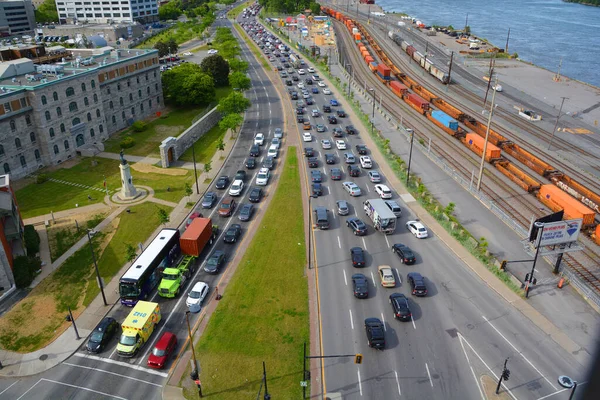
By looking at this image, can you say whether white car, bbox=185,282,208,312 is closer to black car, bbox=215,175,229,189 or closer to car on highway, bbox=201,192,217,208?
car on highway, bbox=201,192,217,208

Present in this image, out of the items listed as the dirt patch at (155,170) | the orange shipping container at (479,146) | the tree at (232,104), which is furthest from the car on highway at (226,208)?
the orange shipping container at (479,146)

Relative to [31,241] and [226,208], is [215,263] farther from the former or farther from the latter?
[31,241]

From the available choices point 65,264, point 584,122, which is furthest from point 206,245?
point 584,122

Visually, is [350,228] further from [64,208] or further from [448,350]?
[64,208]

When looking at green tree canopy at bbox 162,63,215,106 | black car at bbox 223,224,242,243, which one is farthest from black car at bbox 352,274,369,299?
green tree canopy at bbox 162,63,215,106

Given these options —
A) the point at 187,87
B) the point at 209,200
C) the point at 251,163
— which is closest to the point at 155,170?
the point at 251,163

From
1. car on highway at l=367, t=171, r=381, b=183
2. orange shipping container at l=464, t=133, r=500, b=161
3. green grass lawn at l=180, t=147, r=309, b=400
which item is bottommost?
green grass lawn at l=180, t=147, r=309, b=400

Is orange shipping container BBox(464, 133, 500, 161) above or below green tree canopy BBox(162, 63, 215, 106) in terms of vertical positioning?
below
